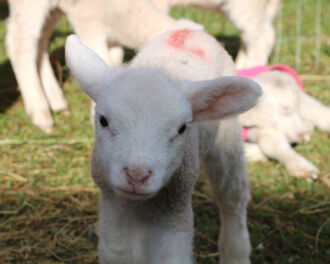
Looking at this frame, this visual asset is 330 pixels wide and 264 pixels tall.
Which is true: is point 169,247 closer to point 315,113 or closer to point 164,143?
point 164,143

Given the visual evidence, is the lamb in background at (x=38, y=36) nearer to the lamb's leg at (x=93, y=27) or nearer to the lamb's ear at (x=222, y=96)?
the lamb's leg at (x=93, y=27)

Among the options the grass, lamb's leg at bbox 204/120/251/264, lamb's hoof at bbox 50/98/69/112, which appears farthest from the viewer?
lamb's hoof at bbox 50/98/69/112

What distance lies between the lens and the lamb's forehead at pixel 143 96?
1899mm

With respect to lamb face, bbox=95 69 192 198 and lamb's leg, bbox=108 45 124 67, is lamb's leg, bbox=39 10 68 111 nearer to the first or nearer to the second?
lamb's leg, bbox=108 45 124 67

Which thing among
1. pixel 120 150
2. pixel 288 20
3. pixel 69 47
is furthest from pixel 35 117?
pixel 288 20

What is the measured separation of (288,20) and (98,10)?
4976 millimetres

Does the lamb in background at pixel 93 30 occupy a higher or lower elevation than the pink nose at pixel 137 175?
lower

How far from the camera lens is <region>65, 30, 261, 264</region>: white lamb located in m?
1.87

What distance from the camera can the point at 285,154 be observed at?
13.5ft

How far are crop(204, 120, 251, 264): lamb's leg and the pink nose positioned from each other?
3.13 feet

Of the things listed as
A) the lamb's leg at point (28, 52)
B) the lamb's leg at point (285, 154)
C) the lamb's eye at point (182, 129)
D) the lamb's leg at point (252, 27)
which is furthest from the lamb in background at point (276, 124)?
the lamb's eye at point (182, 129)

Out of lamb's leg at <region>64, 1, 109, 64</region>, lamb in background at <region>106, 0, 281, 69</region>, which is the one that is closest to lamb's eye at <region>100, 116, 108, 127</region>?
lamb's leg at <region>64, 1, 109, 64</region>

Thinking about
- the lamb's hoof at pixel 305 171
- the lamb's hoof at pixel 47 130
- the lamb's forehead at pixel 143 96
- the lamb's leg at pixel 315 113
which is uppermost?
the lamb's forehead at pixel 143 96

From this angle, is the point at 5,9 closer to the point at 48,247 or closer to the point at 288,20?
the point at 288,20
